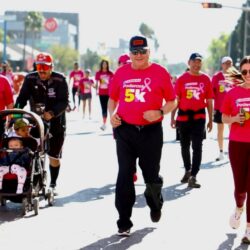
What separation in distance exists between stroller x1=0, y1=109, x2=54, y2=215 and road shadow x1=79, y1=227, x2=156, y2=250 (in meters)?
1.25

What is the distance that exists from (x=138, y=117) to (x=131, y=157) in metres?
0.41

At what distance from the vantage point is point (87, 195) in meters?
9.17

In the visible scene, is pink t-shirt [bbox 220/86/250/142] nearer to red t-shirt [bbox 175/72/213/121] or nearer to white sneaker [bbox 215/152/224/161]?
red t-shirt [bbox 175/72/213/121]

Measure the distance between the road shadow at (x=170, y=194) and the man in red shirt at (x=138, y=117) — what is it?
1551 mm

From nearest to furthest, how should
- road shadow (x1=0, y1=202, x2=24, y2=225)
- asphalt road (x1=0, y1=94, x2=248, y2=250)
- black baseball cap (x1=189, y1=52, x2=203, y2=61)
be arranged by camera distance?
asphalt road (x1=0, y1=94, x2=248, y2=250) → road shadow (x1=0, y1=202, x2=24, y2=225) → black baseball cap (x1=189, y1=52, x2=203, y2=61)

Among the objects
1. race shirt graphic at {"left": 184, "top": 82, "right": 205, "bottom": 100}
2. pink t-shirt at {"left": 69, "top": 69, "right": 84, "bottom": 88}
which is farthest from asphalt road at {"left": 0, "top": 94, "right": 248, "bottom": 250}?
pink t-shirt at {"left": 69, "top": 69, "right": 84, "bottom": 88}

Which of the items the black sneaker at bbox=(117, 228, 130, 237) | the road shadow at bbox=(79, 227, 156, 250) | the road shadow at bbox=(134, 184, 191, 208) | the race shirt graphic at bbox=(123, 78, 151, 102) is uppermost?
the race shirt graphic at bbox=(123, 78, 151, 102)

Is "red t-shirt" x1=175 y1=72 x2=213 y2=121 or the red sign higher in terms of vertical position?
the red sign

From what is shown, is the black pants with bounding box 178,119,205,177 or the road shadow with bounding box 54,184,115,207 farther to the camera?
the black pants with bounding box 178,119,205,177

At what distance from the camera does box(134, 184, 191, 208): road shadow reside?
8660 millimetres

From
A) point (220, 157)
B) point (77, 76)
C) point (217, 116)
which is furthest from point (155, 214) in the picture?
point (77, 76)

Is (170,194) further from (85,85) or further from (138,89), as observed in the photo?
(85,85)

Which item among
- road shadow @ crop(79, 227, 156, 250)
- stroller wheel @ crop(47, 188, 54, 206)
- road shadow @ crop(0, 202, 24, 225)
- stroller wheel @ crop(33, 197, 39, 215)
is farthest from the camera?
stroller wheel @ crop(47, 188, 54, 206)

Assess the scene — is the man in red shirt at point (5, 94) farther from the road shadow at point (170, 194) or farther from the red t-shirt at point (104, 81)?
the red t-shirt at point (104, 81)
